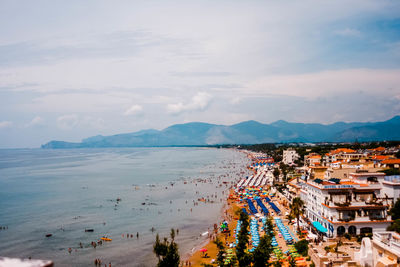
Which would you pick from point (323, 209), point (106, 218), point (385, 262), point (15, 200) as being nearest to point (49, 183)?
point (15, 200)

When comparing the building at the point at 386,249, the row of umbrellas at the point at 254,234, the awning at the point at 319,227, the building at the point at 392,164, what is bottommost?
the row of umbrellas at the point at 254,234

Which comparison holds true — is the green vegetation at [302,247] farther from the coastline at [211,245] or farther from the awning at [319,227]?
the coastline at [211,245]

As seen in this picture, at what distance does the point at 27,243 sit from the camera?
33.6 m

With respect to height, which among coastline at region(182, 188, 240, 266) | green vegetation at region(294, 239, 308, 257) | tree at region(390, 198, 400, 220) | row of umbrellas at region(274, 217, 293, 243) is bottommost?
coastline at region(182, 188, 240, 266)

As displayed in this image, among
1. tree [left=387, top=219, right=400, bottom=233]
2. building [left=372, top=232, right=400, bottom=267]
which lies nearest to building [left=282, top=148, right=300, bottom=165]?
tree [left=387, top=219, right=400, bottom=233]

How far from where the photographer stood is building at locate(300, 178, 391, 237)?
26.5 meters

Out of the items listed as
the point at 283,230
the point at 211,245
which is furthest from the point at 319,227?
the point at 211,245

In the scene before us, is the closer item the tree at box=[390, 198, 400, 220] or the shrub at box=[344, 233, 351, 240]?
the shrub at box=[344, 233, 351, 240]

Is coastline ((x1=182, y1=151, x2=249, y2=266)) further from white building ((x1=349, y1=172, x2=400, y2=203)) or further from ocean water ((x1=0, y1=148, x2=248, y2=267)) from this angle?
white building ((x1=349, y1=172, x2=400, y2=203))

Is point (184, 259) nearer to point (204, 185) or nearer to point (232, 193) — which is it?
point (232, 193)

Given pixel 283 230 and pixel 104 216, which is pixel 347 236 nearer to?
pixel 283 230

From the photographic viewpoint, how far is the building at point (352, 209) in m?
26.5

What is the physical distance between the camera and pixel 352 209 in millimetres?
26672

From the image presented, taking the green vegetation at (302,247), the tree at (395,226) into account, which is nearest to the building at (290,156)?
the tree at (395,226)
